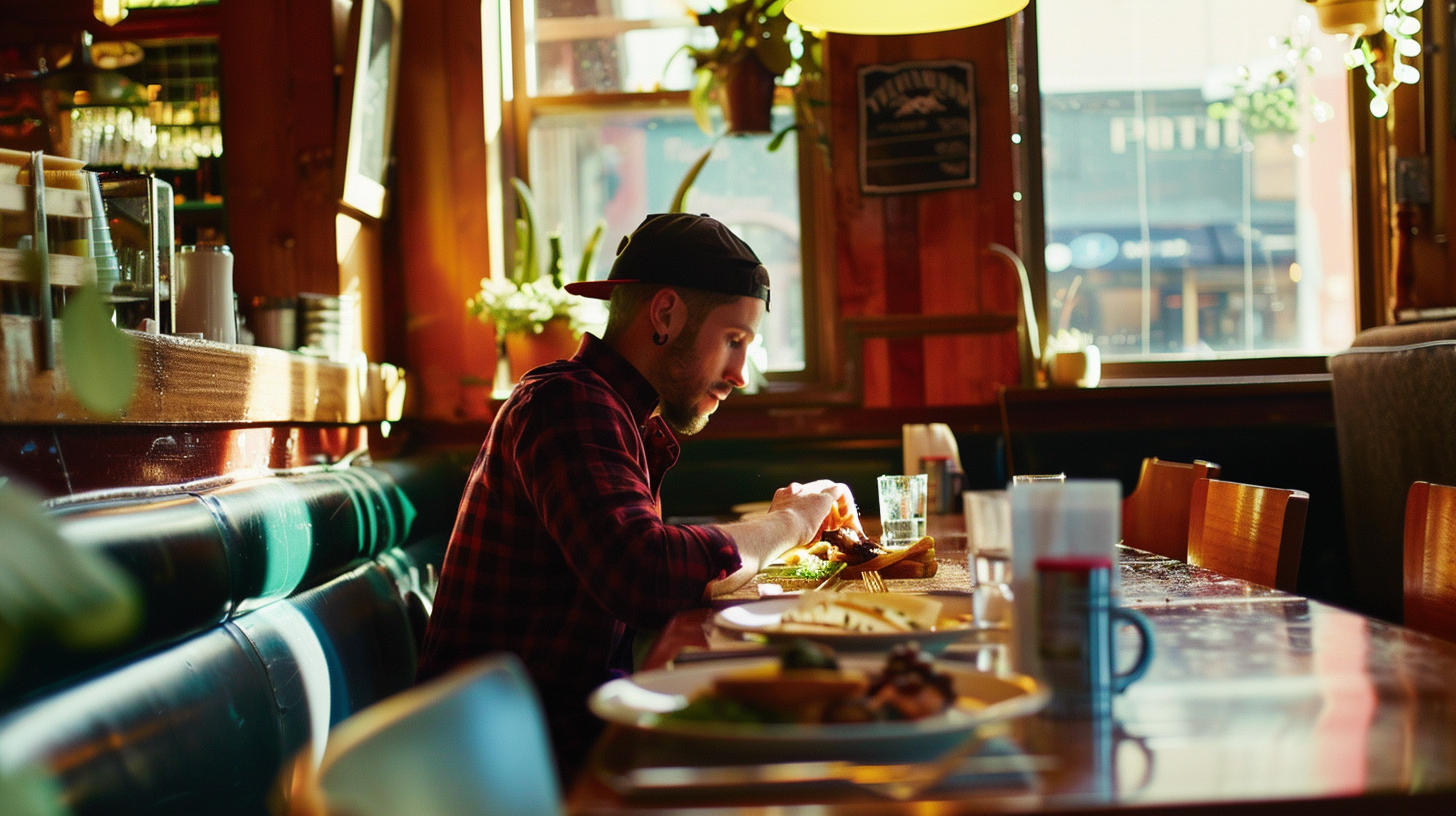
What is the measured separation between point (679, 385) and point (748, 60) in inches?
59.0

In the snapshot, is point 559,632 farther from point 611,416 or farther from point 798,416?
point 798,416

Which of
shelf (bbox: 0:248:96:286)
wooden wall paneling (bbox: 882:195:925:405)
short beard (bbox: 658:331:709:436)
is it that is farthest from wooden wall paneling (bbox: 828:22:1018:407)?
shelf (bbox: 0:248:96:286)

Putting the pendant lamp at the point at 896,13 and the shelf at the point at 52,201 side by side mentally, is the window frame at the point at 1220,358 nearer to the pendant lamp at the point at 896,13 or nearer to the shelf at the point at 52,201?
the pendant lamp at the point at 896,13

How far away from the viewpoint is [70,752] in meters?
1.02

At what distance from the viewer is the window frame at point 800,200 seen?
337 cm

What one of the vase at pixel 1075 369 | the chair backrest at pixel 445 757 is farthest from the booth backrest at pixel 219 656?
the vase at pixel 1075 369

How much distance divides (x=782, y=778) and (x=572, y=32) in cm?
324

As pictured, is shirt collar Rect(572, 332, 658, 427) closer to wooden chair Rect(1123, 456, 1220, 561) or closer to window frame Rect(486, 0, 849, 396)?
wooden chair Rect(1123, 456, 1220, 561)

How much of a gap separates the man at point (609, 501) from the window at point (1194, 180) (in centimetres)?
201

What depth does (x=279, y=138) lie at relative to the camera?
2922mm

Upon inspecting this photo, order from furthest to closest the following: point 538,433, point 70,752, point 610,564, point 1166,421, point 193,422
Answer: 1. point 1166,421
2. point 193,422
3. point 538,433
4. point 610,564
5. point 70,752

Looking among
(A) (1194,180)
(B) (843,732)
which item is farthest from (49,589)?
(A) (1194,180)

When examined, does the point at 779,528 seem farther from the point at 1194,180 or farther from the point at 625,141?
the point at 1194,180

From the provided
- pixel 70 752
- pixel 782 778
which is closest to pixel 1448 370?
pixel 782 778
